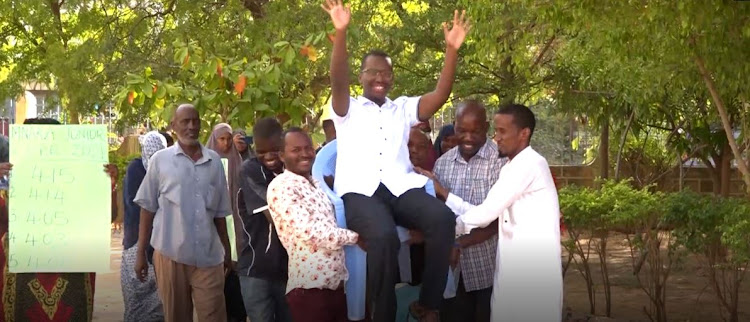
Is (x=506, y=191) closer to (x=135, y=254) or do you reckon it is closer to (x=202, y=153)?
(x=202, y=153)

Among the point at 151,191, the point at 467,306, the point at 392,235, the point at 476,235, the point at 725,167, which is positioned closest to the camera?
the point at 392,235

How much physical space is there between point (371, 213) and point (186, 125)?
2.05m

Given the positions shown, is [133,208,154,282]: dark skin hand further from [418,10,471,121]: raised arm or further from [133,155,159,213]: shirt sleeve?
[418,10,471,121]: raised arm

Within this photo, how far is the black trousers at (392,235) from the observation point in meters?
→ 5.90

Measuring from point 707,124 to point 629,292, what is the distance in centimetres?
317

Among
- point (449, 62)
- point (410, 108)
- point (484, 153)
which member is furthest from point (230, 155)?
point (449, 62)

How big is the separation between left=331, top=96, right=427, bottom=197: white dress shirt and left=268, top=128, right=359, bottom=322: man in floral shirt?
0.59ft

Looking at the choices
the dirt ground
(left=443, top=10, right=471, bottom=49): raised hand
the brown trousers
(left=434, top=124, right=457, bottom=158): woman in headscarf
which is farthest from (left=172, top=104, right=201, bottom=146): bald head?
the dirt ground

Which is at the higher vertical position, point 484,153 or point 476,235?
point 484,153

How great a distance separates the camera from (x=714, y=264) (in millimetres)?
9273

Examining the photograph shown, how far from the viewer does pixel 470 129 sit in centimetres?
687

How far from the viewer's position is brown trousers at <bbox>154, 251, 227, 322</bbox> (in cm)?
745

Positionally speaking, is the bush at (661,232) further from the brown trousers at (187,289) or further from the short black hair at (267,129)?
the brown trousers at (187,289)

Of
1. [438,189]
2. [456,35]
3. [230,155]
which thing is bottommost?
[438,189]
